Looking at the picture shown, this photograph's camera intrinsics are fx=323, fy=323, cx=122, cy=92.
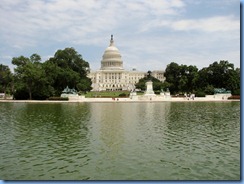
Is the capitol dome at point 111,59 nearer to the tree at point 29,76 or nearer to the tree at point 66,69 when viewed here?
the tree at point 66,69

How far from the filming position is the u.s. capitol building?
124688mm

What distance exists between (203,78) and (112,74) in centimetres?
6994

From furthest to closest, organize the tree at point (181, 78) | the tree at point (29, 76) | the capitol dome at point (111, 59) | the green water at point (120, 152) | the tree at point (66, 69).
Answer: the capitol dome at point (111, 59)
the tree at point (181, 78)
the tree at point (66, 69)
the tree at point (29, 76)
the green water at point (120, 152)

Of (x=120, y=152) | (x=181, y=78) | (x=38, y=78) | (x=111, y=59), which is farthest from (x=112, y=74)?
(x=120, y=152)

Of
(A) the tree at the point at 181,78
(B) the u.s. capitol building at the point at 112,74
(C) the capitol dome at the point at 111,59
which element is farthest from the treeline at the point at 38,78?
(B) the u.s. capitol building at the point at 112,74

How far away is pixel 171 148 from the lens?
11.4m

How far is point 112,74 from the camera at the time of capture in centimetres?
12988

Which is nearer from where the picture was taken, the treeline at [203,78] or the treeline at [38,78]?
the treeline at [38,78]

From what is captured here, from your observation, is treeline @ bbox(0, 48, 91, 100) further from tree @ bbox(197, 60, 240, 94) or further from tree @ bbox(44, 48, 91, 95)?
tree @ bbox(197, 60, 240, 94)

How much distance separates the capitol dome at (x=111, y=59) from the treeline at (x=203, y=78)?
53.4m

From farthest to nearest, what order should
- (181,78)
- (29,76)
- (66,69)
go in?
(181,78) → (66,69) → (29,76)

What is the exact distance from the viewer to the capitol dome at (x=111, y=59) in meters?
124

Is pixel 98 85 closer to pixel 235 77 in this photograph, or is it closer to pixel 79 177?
pixel 235 77

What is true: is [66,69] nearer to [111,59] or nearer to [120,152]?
[120,152]
